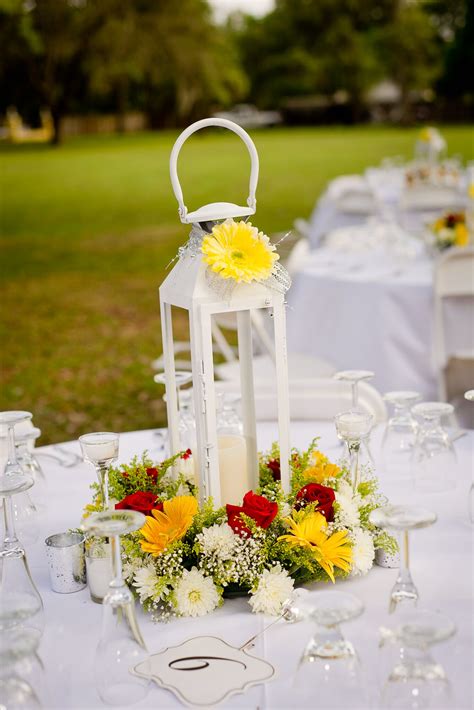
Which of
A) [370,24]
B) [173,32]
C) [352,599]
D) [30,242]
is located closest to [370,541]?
[352,599]

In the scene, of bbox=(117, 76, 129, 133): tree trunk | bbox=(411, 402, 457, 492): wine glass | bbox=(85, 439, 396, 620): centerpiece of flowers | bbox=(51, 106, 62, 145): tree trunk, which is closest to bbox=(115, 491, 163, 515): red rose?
bbox=(85, 439, 396, 620): centerpiece of flowers

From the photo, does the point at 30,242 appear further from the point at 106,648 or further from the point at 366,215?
the point at 106,648

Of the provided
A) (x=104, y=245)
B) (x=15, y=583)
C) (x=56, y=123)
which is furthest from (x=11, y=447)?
→ (x=56, y=123)

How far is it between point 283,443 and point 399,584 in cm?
49

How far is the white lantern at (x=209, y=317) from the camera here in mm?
1782

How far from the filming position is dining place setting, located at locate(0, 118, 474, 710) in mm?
1387

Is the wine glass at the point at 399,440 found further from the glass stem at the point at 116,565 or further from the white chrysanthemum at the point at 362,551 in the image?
the glass stem at the point at 116,565

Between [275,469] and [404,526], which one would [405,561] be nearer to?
[404,526]

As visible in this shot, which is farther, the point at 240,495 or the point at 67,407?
the point at 67,407

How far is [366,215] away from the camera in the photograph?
35.4 ft

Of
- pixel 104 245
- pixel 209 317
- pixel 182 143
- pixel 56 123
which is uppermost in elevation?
pixel 56 123

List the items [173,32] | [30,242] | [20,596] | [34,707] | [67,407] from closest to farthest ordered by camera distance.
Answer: [34,707]
[20,596]
[67,407]
[30,242]
[173,32]

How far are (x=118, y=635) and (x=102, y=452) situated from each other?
1.37 feet

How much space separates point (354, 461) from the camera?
202 centimetres
